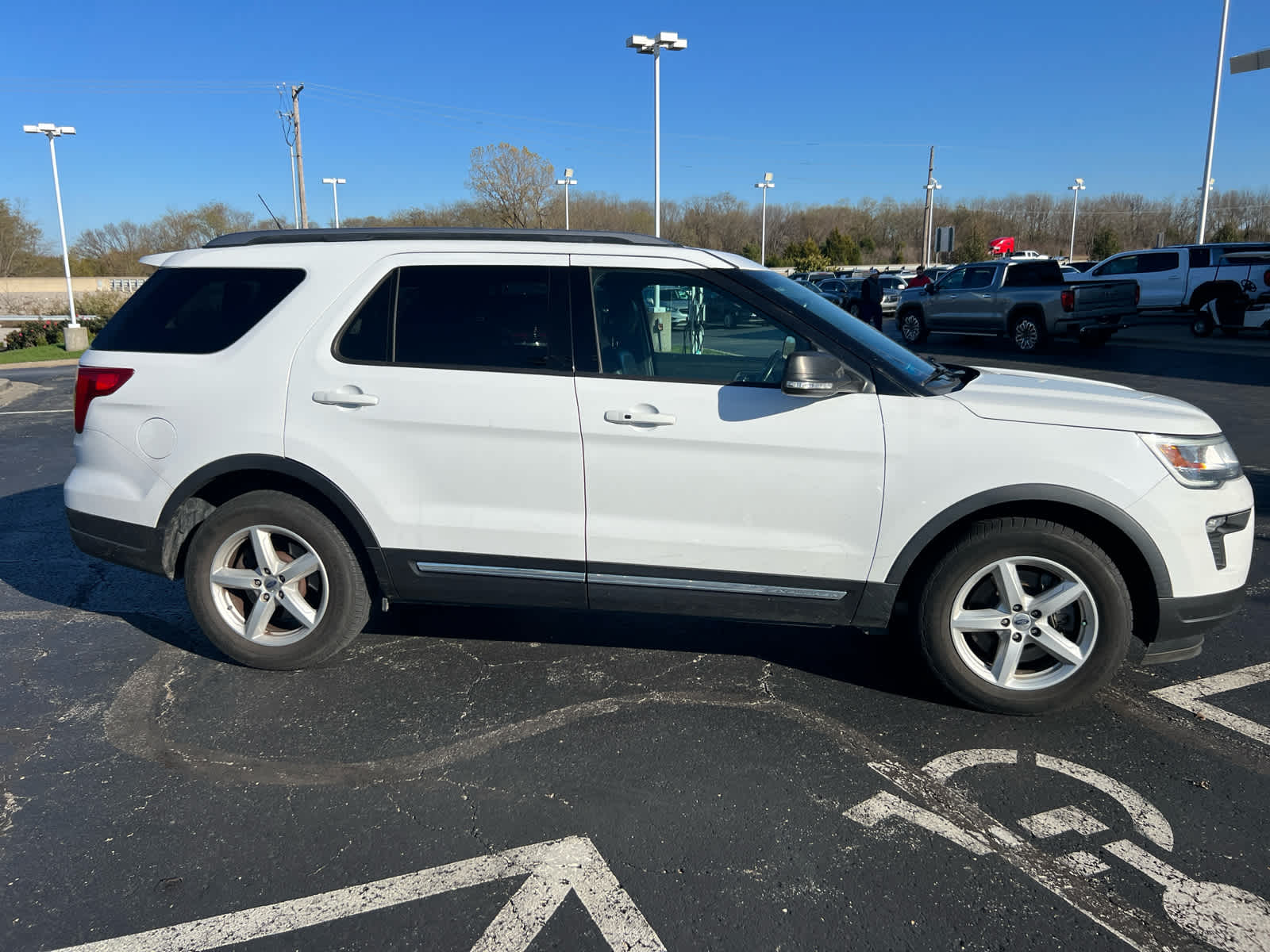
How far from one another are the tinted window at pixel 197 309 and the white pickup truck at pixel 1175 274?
22.0 meters

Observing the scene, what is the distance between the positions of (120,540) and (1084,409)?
4.21 metres

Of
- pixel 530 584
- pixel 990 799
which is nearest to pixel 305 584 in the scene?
pixel 530 584

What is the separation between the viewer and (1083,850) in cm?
286

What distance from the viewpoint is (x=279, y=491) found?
408cm

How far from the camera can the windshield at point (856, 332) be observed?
12.1 ft

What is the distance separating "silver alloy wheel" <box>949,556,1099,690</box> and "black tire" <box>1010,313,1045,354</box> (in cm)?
1695

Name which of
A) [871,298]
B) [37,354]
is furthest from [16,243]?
[871,298]

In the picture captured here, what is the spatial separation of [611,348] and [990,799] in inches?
87.3

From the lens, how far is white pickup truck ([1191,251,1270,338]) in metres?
19.9

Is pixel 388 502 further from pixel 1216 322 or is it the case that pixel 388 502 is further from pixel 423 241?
pixel 1216 322

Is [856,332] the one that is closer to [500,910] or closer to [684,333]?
[684,333]

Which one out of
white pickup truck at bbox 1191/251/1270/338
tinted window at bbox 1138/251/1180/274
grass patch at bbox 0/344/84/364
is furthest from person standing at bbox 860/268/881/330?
grass patch at bbox 0/344/84/364

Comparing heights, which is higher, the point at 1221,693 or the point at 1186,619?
the point at 1186,619

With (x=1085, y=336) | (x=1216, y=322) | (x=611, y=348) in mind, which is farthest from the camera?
(x=1216, y=322)
